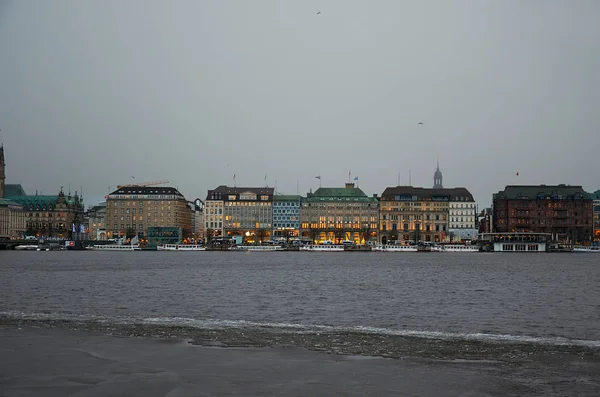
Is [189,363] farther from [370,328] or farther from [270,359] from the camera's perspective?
[370,328]

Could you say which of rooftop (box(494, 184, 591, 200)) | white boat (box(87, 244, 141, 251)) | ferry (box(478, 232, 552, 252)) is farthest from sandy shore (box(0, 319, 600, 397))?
rooftop (box(494, 184, 591, 200))

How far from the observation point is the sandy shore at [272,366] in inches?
690

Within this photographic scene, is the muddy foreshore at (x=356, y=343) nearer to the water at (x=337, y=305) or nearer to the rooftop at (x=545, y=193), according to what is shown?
the water at (x=337, y=305)

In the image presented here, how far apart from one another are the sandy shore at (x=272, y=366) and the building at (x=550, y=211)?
179 meters

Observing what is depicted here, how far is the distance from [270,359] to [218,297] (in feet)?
82.5

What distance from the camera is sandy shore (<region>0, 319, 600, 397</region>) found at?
17.5 metres

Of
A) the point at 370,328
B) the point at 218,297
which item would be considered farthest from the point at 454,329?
the point at 218,297

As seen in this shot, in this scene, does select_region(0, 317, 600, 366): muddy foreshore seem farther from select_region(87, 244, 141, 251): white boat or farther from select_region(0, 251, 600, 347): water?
select_region(87, 244, 141, 251): white boat

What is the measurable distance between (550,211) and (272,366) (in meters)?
188

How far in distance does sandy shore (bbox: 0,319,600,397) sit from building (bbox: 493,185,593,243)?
586 ft

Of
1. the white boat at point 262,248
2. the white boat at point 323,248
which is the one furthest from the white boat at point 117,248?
the white boat at point 323,248

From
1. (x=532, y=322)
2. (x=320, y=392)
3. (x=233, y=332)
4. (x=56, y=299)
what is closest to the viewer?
(x=320, y=392)

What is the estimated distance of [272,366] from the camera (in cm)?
2042

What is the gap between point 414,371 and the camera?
20.1m
